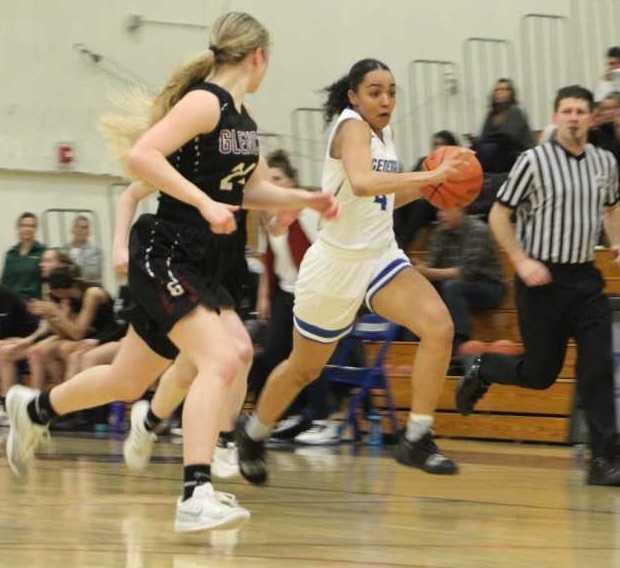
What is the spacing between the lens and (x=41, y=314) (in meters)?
11.2

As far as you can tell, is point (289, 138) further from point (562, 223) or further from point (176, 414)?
point (562, 223)

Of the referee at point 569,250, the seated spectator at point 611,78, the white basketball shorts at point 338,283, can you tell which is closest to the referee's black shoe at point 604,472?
the referee at point 569,250

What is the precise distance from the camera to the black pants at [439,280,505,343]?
9.39m

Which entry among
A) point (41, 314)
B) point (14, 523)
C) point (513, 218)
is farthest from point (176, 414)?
point (14, 523)

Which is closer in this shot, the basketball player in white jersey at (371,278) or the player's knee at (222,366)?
the player's knee at (222,366)

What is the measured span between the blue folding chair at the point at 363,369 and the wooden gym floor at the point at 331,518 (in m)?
1.32

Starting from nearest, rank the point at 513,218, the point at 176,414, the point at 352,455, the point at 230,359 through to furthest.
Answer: the point at 230,359 < the point at 513,218 < the point at 352,455 < the point at 176,414

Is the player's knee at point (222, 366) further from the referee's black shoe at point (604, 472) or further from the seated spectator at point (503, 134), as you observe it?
the seated spectator at point (503, 134)

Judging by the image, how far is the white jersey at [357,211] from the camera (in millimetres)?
6336

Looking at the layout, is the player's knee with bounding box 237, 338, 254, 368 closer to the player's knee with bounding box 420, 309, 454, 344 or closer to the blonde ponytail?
the blonde ponytail

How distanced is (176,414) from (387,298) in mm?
4321

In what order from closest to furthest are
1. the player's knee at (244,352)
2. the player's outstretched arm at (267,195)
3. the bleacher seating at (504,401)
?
the player's knee at (244,352), the player's outstretched arm at (267,195), the bleacher seating at (504,401)

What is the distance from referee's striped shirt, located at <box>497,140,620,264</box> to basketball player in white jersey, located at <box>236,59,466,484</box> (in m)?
0.56

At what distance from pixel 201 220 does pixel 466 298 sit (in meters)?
4.43
